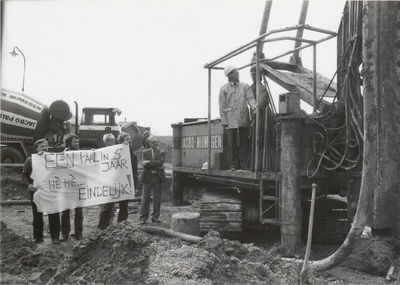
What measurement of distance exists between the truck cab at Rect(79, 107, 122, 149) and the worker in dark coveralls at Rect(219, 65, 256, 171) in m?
11.5

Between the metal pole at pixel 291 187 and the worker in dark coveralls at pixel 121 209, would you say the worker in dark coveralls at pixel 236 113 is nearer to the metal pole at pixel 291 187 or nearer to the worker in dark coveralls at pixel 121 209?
the metal pole at pixel 291 187

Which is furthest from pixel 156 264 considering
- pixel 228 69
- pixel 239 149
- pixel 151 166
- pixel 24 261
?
pixel 151 166

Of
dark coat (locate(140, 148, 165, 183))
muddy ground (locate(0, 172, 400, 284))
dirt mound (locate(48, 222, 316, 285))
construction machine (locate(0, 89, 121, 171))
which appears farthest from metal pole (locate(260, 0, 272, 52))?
construction machine (locate(0, 89, 121, 171))

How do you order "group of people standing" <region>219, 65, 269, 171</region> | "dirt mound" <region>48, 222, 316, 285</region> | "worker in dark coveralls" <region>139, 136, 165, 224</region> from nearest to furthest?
"dirt mound" <region>48, 222, 316, 285</region> → "group of people standing" <region>219, 65, 269, 171</region> → "worker in dark coveralls" <region>139, 136, 165, 224</region>

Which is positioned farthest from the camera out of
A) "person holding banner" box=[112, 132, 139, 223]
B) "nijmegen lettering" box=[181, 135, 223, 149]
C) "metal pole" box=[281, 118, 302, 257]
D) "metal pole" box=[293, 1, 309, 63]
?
"nijmegen lettering" box=[181, 135, 223, 149]

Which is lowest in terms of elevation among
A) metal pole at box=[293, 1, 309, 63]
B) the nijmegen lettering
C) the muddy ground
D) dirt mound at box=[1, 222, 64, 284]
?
dirt mound at box=[1, 222, 64, 284]

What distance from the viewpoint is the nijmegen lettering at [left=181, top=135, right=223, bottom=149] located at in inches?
341

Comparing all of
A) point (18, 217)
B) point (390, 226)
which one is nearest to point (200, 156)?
point (18, 217)

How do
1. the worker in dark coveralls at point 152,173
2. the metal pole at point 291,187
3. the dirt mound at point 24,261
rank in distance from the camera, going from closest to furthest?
the dirt mound at point 24,261
the metal pole at point 291,187
the worker in dark coveralls at point 152,173

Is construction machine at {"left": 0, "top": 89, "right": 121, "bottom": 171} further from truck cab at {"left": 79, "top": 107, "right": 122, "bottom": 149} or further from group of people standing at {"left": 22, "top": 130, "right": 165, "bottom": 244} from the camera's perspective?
group of people standing at {"left": 22, "top": 130, "right": 165, "bottom": 244}

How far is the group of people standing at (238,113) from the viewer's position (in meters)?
7.14

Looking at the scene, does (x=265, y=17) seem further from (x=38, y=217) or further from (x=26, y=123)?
(x=26, y=123)

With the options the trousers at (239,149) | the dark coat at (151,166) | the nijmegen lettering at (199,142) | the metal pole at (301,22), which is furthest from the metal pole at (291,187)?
the dark coat at (151,166)

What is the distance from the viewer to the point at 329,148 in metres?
5.86
